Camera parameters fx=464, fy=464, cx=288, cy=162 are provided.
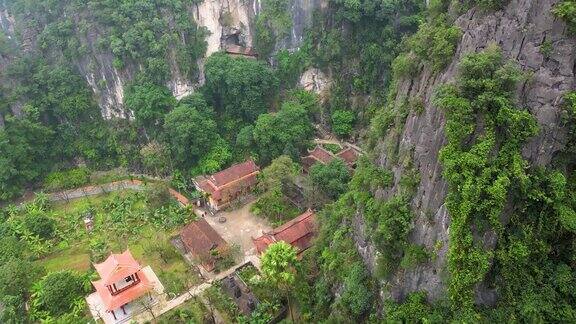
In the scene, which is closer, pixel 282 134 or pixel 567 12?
pixel 567 12

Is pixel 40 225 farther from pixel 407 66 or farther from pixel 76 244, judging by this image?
pixel 407 66

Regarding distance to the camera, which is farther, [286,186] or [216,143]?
[216,143]

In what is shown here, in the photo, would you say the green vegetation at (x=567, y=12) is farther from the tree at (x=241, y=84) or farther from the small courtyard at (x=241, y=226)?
the tree at (x=241, y=84)

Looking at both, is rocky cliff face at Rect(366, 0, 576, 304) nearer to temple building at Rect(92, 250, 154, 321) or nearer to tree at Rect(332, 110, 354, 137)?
temple building at Rect(92, 250, 154, 321)

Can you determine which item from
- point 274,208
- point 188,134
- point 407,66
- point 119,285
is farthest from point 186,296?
point 407,66

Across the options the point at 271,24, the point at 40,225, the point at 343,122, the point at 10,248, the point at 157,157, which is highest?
the point at 271,24

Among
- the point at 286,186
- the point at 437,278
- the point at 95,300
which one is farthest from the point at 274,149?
the point at 437,278

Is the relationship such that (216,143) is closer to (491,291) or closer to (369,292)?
(369,292)
